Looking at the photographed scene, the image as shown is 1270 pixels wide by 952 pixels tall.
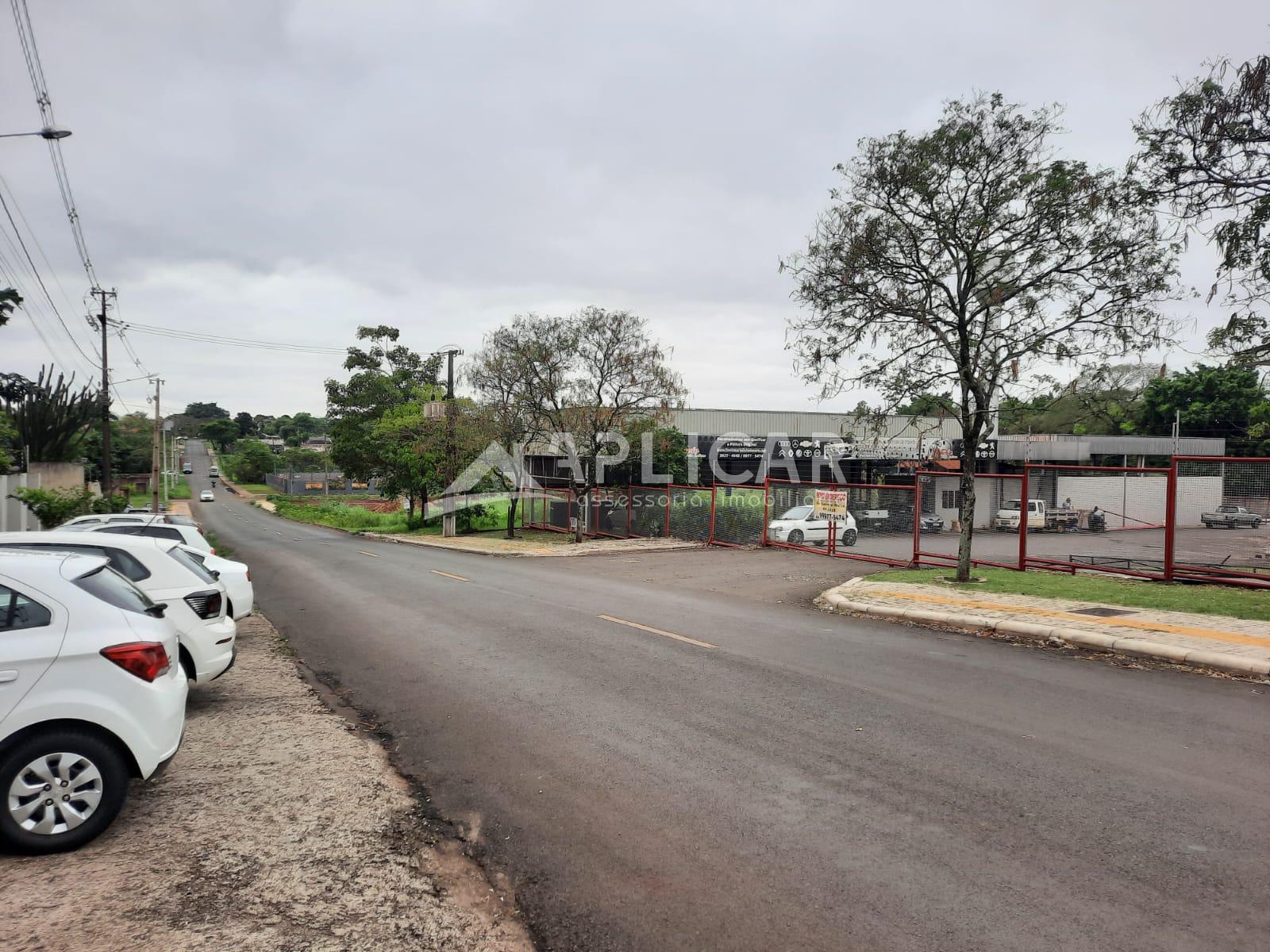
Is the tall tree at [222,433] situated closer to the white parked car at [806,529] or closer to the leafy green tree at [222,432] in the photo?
the leafy green tree at [222,432]

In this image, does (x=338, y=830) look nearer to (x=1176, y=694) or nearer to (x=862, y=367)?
(x=1176, y=694)

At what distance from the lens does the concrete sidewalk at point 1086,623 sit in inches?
348

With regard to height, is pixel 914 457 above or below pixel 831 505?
above

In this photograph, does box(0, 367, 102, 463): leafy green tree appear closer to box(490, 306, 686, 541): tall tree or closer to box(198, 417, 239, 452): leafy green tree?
box(490, 306, 686, 541): tall tree

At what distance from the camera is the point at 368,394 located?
57.1 metres

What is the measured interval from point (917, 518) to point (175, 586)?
657 inches

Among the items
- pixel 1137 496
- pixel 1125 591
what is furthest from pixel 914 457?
pixel 1125 591

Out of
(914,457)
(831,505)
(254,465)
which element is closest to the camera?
(831,505)

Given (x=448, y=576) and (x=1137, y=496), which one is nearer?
(x=1137, y=496)

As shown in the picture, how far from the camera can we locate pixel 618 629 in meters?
11.1

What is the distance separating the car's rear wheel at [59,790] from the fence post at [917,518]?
57.9 feet

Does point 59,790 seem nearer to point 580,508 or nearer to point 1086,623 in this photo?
point 1086,623

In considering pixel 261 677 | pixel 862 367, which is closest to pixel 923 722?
pixel 261 677

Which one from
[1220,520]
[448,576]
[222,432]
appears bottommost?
[448,576]
